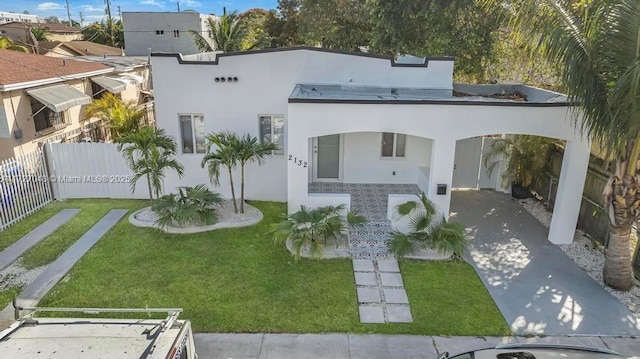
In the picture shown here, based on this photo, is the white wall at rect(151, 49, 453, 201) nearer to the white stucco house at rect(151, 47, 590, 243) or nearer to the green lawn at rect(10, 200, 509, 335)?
the white stucco house at rect(151, 47, 590, 243)

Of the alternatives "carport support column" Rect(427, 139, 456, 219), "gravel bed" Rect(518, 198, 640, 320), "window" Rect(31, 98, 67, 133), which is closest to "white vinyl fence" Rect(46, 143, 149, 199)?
"window" Rect(31, 98, 67, 133)

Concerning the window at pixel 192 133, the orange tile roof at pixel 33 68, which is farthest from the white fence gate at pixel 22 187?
the window at pixel 192 133

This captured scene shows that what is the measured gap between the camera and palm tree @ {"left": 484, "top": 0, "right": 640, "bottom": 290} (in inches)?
286

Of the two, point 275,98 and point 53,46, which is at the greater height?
point 53,46

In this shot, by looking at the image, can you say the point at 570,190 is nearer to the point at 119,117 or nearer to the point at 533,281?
the point at 533,281

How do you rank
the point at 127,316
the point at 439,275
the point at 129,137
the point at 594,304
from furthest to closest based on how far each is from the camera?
the point at 129,137 → the point at 439,275 → the point at 594,304 → the point at 127,316

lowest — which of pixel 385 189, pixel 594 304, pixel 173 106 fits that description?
pixel 594 304

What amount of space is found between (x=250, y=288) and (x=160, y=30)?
4587 centimetres

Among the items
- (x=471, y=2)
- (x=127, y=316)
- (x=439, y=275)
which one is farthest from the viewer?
(x=471, y=2)

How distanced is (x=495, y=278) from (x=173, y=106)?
35.5 ft

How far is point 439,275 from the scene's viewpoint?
31.6 feet

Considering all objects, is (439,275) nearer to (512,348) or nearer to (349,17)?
(512,348)

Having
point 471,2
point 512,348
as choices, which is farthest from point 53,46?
point 512,348

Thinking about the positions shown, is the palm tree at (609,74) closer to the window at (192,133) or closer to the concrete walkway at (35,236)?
the window at (192,133)
